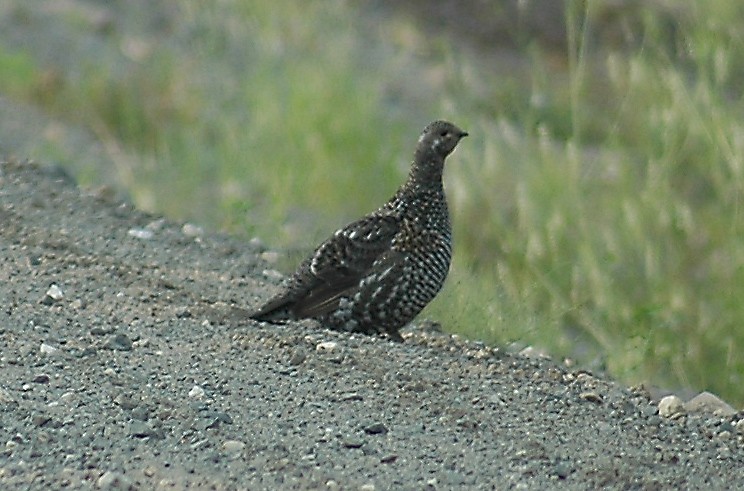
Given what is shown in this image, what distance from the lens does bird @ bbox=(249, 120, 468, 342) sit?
7.74m

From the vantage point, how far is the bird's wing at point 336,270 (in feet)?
25.7

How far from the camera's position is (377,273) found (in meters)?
7.83

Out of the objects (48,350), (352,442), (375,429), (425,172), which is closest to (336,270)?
(425,172)

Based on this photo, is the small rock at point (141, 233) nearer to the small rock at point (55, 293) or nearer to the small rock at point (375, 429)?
the small rock at point (55, 293)

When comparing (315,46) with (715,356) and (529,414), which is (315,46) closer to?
(715,356)

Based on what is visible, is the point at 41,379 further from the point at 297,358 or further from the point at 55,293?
the point at 55,293

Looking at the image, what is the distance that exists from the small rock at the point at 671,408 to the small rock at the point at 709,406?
9 centimetres

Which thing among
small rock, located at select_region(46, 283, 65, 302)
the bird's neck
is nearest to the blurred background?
the bird's neck

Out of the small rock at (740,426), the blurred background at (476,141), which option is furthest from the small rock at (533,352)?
the small rock at (740,426)

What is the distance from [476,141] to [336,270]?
4339 mm

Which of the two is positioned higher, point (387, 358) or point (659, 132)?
point (659, 132)

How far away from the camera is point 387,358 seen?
23.2ft

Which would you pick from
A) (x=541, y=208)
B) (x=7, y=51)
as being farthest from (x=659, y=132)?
(x=7, y=51)

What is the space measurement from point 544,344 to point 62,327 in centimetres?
239
